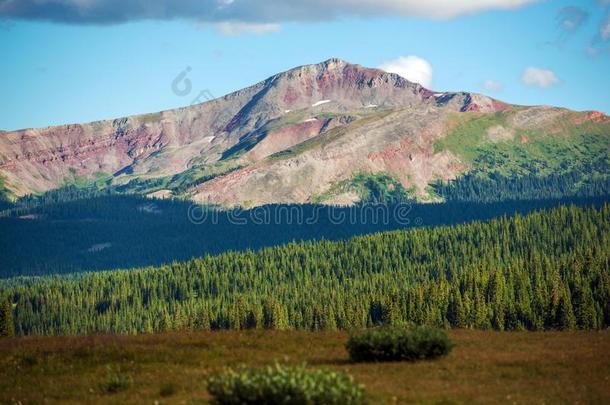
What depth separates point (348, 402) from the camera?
32719 millimetres

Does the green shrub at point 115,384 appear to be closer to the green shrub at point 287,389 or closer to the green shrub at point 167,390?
the green shrub at point 167,390

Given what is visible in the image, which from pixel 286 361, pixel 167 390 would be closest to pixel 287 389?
pixel 167 390

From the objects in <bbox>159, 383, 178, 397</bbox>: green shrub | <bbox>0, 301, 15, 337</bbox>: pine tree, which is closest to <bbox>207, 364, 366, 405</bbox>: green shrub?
<bbox>159, 383, 178, 397</bbox>: green shrub

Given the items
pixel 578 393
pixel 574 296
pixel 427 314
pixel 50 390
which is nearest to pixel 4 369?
pixel 50 390

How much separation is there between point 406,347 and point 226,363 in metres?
9.82

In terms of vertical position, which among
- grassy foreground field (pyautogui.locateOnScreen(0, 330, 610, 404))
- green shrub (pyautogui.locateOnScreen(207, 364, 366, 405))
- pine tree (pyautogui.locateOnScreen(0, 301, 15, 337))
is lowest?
pine tree (pyautogui.locateOnScreen(0, 301, 15, 337))

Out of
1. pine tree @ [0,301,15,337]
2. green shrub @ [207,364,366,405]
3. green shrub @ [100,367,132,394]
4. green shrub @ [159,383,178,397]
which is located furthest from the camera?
pine tree @ [0,301,15,337]

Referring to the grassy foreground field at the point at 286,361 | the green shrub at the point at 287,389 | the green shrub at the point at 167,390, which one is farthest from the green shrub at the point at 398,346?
the green shrub at the point at 287,389

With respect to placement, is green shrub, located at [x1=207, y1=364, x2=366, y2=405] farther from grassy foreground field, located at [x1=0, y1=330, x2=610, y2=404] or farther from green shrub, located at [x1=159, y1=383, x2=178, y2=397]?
green shrub, located at [x1=159, y1=383, x2=178, y2=397]

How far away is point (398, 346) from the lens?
4766 centimetres

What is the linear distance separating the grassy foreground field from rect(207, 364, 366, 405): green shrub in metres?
4.05

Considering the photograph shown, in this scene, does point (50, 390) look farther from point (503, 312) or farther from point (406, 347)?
point (503, 312)

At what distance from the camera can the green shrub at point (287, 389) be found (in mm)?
32594

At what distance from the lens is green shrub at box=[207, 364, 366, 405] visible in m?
32.6
